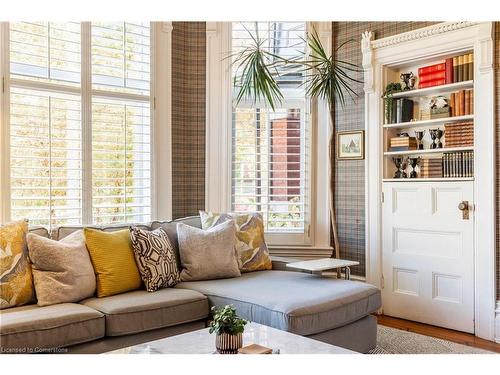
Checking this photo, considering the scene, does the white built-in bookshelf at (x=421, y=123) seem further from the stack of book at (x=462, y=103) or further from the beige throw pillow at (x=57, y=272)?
the beige throw pillow at (x=57, y=272)

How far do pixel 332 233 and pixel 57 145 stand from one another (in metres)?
2.54

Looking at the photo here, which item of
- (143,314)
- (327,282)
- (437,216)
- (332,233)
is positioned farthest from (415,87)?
(143,314)

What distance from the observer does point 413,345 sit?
335 cm

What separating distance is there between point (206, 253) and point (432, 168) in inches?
78.1

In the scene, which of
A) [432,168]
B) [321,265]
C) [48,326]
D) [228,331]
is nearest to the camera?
[228,331]

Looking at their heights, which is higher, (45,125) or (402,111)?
(402,111)

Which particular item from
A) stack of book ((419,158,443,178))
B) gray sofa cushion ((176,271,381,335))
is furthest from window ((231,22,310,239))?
gray sofa cushion ((176,271,381,335))

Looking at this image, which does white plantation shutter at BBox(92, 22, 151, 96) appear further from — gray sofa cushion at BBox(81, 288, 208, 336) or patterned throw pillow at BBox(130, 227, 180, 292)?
gray sofa cushion at BBox(81, 288, 208, 336)

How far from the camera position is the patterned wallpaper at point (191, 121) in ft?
14.8

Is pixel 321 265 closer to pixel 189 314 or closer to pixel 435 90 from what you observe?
pixel 189 314

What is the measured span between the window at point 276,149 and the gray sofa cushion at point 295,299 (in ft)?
3.88

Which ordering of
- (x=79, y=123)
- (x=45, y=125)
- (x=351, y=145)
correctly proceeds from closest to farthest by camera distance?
(x=45, y=125) < (x=79, y=123) < (x=351, y=145)

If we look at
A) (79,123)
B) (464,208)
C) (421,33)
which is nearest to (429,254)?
(464,208)

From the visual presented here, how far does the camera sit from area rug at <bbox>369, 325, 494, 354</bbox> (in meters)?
3.19
